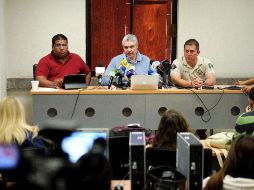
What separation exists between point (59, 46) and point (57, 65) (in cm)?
25

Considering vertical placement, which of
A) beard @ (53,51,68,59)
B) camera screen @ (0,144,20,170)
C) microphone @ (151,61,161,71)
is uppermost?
beard @ (53,51,68,59)

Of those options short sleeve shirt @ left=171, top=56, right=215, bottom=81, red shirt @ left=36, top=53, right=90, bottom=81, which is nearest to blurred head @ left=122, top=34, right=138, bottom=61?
short sleeve shirt @ left=171, top=56, right=215, bottom=81

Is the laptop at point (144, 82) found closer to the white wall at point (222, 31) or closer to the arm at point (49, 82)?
the arm at point (49, 82)

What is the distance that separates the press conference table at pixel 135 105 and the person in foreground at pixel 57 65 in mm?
346

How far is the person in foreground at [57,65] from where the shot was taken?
519cm

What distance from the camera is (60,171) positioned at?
570 millimetres

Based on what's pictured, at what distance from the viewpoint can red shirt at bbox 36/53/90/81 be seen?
207 inches

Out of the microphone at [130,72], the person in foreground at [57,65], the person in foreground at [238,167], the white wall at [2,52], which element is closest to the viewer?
the person in foreground at [238,167]

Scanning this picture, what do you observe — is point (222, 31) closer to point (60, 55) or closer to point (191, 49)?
point (191, 49)

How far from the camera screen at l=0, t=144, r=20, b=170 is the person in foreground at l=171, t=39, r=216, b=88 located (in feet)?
15.1

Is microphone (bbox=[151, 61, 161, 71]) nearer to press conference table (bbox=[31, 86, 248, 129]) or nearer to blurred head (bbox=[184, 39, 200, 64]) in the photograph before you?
press conference table (bbox=[31, 86, 248, 129])

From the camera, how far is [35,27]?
644 cm

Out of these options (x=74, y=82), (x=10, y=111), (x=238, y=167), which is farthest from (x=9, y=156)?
(x=74, y=82)

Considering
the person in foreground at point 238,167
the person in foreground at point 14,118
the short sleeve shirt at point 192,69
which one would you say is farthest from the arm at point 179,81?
the person in foreground at point 238,167
